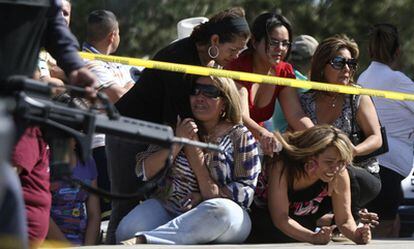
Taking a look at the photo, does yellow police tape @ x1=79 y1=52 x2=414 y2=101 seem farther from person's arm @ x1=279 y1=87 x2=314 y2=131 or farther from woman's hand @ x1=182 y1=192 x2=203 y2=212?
woman's hand @ x1=182 y1=192 x2=203 y2=212

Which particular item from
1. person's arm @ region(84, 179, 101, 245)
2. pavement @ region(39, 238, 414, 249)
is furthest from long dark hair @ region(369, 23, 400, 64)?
person's arm @ region(84, 179, 101, 245)

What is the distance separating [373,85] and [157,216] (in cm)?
251

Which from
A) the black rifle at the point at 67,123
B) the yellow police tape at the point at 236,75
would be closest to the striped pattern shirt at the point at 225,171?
the yellow police tape at the point at 236,75

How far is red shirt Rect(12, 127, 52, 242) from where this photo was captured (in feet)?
17.8

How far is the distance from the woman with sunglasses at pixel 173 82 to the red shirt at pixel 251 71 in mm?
442

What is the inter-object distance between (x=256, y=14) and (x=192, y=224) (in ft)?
55.9

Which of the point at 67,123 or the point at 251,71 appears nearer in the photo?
the point at 67,123

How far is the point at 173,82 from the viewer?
23.5 ft

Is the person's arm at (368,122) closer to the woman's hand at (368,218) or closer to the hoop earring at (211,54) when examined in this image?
the woman's hand at (368,218)

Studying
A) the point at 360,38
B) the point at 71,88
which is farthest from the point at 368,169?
the point at 360,38

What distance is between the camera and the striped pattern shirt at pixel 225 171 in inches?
281

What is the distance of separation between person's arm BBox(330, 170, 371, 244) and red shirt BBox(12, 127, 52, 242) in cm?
239

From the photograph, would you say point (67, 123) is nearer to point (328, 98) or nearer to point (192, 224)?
point (192, 224)

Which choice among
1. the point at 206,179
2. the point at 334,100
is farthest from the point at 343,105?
the point at 206,179
